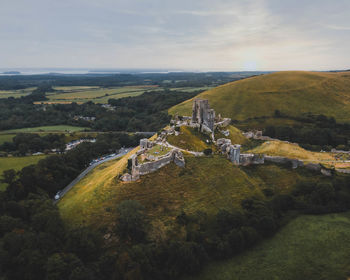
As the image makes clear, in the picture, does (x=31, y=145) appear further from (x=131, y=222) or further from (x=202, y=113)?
(x=131, y=222)

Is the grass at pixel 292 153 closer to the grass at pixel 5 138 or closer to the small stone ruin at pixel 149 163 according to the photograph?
the small stone ruin at pixel 149 163


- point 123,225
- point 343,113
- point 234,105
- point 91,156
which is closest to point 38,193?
point 123,225

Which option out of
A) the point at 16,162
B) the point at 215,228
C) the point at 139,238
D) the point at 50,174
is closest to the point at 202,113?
the point at 215,228

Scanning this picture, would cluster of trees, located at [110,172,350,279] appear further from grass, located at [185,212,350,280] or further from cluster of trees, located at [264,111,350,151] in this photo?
cluster of trees, located at [264,111,350,151]

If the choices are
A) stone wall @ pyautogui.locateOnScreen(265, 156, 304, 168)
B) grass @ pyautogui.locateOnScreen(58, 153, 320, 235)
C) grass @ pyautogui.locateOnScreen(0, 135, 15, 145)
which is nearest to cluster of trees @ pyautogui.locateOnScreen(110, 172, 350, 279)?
grass @ pyautogui.locateOnScreen(58, 153, 320, 235)

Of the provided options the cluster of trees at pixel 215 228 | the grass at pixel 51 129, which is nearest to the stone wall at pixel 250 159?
the cluster of trees at pixel 215 228

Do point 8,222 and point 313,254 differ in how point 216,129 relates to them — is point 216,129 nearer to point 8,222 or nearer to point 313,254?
point 313,254
